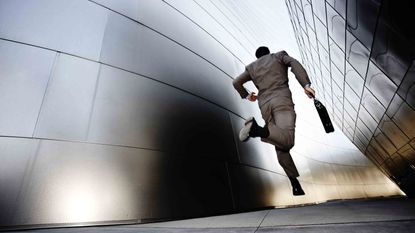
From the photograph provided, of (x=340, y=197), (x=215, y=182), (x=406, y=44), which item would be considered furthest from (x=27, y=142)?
(x=340, y=197)

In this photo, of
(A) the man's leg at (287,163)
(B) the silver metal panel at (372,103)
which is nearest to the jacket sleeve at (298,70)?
(A) the man's leg at (287,163)

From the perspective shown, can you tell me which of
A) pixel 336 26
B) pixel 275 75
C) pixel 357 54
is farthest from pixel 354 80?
pixel 275 75

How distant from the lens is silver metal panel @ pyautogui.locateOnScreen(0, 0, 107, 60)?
379cm

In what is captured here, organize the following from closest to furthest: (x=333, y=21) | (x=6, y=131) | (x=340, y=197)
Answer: (x=6, y=131) → (x=333, y=21) → (x=340, y=197)

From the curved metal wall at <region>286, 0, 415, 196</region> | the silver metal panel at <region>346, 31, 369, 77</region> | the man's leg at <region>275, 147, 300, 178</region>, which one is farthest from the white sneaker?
the silver metal panel at <region>346, 31, 369, 77</region>

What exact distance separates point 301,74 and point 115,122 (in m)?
3.00

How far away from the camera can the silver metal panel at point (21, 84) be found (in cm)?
320

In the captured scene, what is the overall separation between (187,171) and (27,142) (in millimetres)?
2409

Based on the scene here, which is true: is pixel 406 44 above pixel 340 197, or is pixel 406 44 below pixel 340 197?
above

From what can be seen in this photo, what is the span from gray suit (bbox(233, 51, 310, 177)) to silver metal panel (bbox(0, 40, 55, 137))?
10.7ft

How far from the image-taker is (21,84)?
3.42m

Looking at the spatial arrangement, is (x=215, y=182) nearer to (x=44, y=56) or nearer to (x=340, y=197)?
(x=44, y=56)

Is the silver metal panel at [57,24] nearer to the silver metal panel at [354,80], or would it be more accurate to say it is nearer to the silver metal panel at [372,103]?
the silver metal panel at [354,80]

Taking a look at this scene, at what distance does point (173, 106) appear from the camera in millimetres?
4691
